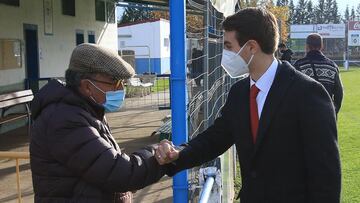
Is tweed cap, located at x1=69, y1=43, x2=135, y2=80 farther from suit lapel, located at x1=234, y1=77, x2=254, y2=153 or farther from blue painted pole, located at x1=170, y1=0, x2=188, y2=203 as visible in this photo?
blue painted pole, located at x1=170, y1=0, x2=188, y2=203

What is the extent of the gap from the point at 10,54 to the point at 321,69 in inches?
292

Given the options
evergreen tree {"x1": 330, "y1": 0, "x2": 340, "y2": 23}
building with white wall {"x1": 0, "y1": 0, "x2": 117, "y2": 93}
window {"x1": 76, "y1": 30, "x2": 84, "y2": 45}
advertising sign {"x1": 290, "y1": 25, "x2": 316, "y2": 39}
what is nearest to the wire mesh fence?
building with white wall {"x1": 0, "y1": 0, "x2": 117, "y2": 93}

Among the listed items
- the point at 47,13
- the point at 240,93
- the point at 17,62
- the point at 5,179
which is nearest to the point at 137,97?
the point at 47,13

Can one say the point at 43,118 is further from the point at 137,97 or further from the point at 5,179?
the point at 137,97

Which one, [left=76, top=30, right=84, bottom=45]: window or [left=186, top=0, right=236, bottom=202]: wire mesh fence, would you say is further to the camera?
[left=76, top=30, right=84, bottom=45]: window

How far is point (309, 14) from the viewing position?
10656 cm

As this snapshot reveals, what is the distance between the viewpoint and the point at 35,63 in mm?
13742

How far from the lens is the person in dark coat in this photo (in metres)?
7.34

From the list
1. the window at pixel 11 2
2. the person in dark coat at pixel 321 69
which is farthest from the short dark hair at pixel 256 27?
the window at pixel 11 2

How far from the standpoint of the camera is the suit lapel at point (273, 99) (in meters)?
2.47

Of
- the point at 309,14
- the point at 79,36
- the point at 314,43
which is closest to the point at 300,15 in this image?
the point at 309,14

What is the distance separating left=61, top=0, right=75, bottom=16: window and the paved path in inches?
131

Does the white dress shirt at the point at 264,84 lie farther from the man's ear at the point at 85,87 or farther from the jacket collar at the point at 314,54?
the jacket collar at the point at 314,54

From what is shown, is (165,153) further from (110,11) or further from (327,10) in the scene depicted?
(327,10)
